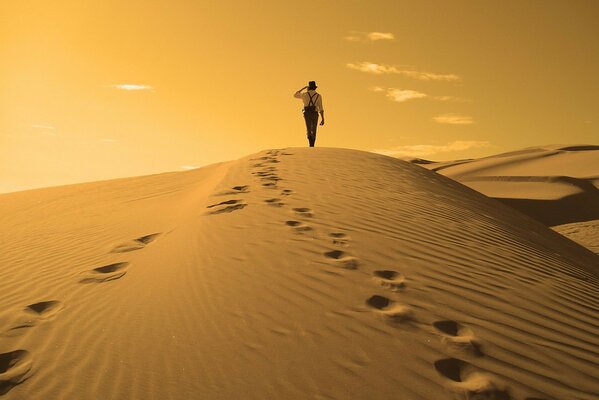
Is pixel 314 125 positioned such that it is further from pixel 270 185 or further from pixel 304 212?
pixel 304 212

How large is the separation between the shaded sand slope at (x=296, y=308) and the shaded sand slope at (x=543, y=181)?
49.3 ft

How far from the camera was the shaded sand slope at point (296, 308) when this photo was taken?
2.60 meters

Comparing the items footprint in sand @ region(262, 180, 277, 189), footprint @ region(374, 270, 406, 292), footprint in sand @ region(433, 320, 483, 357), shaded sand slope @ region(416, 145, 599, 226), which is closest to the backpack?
footprint in sand @ region(262, 180, 277, 189)

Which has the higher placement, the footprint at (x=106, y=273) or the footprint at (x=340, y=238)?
the footprint at (x=340, y=238)

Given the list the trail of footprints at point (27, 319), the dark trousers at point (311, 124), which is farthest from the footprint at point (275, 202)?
the dark trousers at point (311, 124)

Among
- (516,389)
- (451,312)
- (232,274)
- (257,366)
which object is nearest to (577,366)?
(516,389)

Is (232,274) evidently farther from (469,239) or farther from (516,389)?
(469,239)

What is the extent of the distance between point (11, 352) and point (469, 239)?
4482 mm

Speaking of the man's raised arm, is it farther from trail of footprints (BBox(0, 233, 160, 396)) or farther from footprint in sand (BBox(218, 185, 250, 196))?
trail of footprints (BBox(0, 233, 160, 396))

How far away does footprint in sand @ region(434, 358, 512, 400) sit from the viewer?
246 centimetres

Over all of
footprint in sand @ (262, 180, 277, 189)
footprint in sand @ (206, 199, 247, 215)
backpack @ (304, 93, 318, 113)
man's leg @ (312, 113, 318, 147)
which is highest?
backpack @ (304, 93, 318, 113)

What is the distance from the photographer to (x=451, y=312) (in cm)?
331

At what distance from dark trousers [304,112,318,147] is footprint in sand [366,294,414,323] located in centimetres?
895

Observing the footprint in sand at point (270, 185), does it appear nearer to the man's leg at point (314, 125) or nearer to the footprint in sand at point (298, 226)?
the footprint in sand at point (298, 226)
